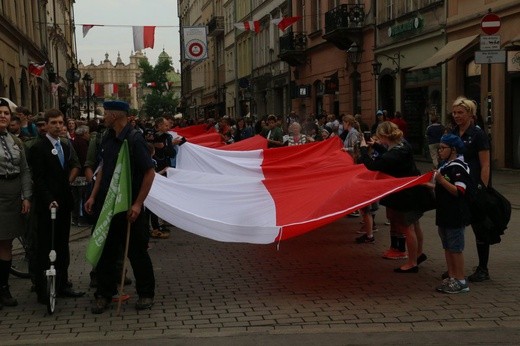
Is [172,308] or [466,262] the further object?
[466,262]

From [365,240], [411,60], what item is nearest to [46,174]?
[365,240]

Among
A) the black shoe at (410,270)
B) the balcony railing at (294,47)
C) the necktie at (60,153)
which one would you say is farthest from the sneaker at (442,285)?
the balcony railing at (294,47)

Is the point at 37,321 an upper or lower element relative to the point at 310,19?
lower

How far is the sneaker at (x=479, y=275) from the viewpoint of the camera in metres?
7.48

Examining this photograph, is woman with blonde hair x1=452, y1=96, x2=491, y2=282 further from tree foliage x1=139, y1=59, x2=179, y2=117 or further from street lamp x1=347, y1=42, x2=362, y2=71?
tree foliage x1=139, y1=59, x2=179, y2=117

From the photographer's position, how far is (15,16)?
31906mm

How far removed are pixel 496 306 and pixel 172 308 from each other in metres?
3.10

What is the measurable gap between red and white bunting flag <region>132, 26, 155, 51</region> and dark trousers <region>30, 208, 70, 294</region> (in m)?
22.0

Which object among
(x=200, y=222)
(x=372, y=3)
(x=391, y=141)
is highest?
(x=372, y=3)

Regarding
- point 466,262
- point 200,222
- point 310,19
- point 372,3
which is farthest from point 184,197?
point 310,19

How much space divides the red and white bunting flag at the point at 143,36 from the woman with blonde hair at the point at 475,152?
72.9 feet

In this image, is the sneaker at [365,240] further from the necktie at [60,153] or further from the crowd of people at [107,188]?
the necktie at [60,153]

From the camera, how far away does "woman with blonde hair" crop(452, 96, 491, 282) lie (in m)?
7.43

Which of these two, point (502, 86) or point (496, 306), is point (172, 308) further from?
point (502, 86)
